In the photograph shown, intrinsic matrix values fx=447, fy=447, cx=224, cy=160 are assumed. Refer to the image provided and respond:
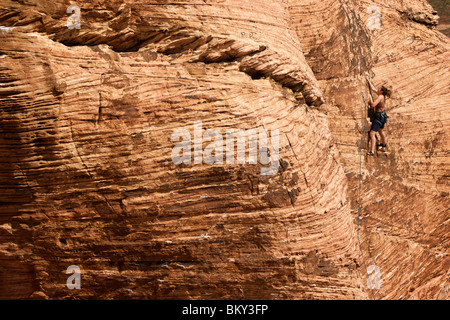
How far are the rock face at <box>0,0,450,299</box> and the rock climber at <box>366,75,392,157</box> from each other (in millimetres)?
2155

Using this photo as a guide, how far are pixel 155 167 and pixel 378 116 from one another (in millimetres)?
4520

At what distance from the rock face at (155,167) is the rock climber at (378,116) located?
2.16 m

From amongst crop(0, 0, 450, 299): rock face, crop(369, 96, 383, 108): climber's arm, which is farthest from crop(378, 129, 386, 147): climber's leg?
crop(0, 0, 450, 299): rock face

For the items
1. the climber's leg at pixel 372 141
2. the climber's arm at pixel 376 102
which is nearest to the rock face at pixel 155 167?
the climber's leg at pixel 372 141

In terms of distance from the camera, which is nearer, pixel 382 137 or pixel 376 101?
pixel 376 101

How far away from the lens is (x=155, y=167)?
5715 millimetres

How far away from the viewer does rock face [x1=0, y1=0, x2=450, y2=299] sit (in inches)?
224

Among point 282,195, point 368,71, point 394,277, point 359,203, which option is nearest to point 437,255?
point 394,277

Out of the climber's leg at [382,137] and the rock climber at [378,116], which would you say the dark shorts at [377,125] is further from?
the climber's leg at [382,137]

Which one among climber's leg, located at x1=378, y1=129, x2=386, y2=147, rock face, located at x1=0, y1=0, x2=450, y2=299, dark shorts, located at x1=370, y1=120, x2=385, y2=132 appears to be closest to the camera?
rock face, located at x1=0, y1=0, x2=450, y2=299

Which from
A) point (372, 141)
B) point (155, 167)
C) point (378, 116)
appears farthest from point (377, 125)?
point (155, 167)

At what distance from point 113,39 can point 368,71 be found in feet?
16.3

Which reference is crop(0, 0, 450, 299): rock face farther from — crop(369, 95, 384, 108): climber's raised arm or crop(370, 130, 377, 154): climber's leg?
crop(369, 95, 384, 108): climber's raised arm

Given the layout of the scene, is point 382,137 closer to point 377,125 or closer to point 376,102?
point 377,125
